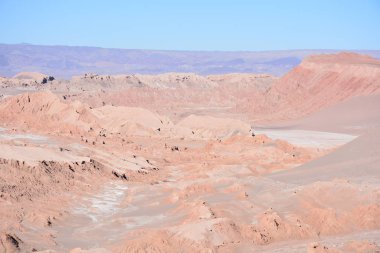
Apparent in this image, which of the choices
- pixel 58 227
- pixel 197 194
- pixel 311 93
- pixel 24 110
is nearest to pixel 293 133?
pixel 311 93

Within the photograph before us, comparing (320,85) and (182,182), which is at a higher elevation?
(320,85)

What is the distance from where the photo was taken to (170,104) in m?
81.3

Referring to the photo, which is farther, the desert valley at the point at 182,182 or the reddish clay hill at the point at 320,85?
the reddish clay hill at the point at 320,85

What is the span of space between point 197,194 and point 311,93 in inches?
1837

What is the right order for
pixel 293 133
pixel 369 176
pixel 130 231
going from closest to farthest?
pixel 130 231, pixel 369 176, pixel 293 133

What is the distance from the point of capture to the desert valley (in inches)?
688

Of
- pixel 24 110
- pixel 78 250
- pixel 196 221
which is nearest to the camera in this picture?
pixel 78 250

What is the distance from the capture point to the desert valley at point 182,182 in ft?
57.4

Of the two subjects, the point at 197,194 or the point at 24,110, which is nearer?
the point at 197,194

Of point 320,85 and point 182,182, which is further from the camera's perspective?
point 320,85

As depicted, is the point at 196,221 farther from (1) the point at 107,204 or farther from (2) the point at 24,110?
(2) the point at 24,110

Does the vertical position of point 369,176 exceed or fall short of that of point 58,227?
it exceeds it

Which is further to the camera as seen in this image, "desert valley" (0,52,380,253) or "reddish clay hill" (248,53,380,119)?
"reddish clay hill" (248,53,380,119)

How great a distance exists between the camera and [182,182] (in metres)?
28.2
